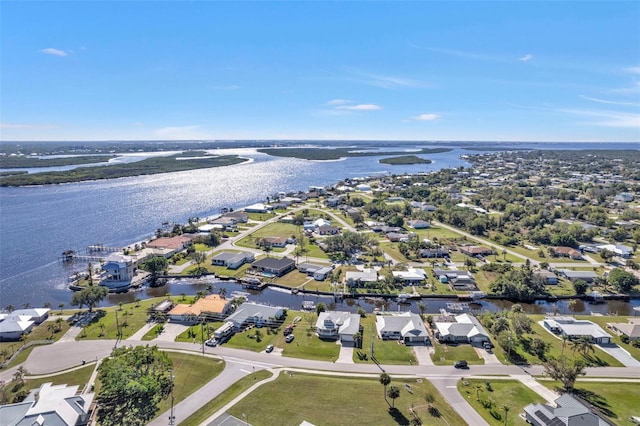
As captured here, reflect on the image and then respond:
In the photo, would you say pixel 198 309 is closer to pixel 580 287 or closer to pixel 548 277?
pixel 548 277

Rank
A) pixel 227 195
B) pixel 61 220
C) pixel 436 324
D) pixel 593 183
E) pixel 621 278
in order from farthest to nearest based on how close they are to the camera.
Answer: pixel 593 183
pixel 227 195
pixel 61 220
pixel 621 278
pixel 436 324

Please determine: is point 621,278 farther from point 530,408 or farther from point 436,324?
point 530,408

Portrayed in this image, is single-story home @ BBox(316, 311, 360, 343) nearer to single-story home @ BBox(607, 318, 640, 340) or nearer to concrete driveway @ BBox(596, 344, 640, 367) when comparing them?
concrete driveway @ BBox(596, 344, 640, 367)

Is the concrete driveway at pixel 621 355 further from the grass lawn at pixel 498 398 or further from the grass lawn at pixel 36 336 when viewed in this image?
the grass lawn at pixel 36 336

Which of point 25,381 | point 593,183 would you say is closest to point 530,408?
point 25,381

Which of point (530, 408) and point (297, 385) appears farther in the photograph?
point (297, 385)

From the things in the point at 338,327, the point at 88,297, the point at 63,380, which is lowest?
the point at 63,380

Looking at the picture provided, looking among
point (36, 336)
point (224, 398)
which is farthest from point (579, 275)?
point (36, 336)
